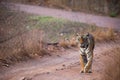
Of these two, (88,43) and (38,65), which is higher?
(88,43)

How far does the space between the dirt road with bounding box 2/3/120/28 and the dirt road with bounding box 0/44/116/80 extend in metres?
6.48

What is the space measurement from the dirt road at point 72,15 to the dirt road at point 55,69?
6481 mm

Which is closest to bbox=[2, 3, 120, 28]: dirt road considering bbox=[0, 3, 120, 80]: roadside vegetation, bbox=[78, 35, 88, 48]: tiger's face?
bbox=[0, 3, 120, 80]: roadside vegetation

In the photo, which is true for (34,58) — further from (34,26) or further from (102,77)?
(34,26)

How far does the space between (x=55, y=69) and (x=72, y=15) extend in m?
11.2

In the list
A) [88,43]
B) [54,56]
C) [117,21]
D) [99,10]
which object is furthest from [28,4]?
[88,43]

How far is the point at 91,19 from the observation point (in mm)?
21562

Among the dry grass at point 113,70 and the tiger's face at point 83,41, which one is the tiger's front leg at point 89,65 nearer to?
the tiger's face at point 83,41

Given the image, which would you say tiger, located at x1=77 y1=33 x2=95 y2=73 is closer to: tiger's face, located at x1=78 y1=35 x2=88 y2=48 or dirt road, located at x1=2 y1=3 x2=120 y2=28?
tiger's face, located at x1=78 y1=35 x2=88 y2=48

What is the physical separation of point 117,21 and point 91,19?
1465 mm

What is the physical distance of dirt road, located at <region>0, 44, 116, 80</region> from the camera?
1029 cm

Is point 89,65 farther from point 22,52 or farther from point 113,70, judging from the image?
point 22,52

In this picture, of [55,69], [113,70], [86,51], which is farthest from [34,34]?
[113,70]

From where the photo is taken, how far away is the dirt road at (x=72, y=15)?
2073 centimetres
